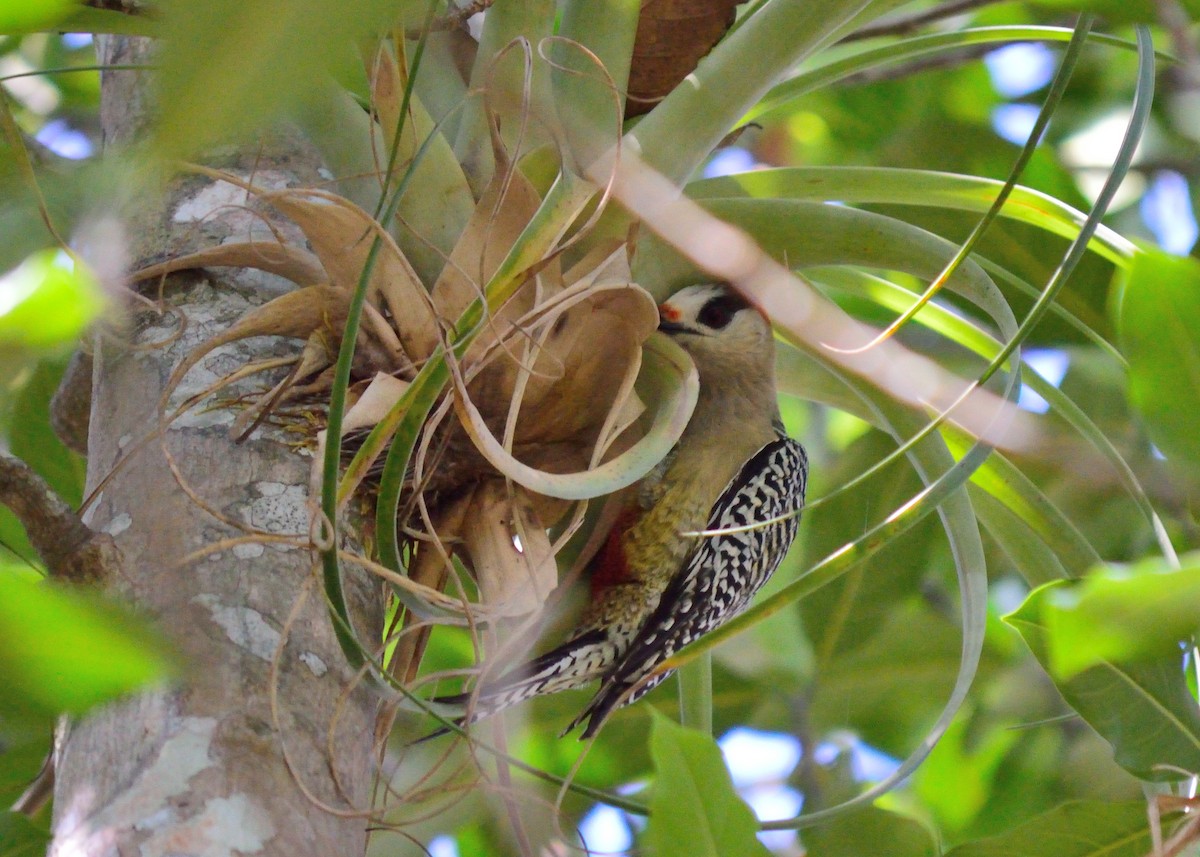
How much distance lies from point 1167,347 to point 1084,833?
70cm

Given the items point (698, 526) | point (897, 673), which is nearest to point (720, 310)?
point (698, 526)

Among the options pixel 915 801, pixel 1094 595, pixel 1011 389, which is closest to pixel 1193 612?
pixel 1094 595

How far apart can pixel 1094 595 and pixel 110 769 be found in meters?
0.84

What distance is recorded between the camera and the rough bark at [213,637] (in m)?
1.04

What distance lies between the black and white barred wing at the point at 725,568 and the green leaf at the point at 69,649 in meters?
1.53

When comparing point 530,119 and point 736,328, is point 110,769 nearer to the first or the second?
point 530,119

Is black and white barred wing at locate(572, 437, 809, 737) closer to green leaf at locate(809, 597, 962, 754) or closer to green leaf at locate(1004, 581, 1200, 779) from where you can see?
green leaf at locate(809, 597, 962, 754)

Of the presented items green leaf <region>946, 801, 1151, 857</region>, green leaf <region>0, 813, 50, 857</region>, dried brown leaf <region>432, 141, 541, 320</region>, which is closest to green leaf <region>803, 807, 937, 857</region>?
green leaf <region>946, 801, 1151, 857</region>

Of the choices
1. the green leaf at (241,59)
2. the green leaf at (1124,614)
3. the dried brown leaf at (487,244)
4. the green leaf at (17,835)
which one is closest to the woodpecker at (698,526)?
the dried brown leaf at (487,244)

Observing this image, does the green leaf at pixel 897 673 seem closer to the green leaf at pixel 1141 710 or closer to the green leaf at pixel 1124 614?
the green leaf at pixel 1141 710

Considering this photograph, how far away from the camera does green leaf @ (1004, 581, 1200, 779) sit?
1.39 m

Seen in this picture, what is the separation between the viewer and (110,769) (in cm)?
107

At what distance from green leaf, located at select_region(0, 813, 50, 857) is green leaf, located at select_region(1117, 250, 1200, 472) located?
4.21 feet

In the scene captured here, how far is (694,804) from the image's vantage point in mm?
1144
